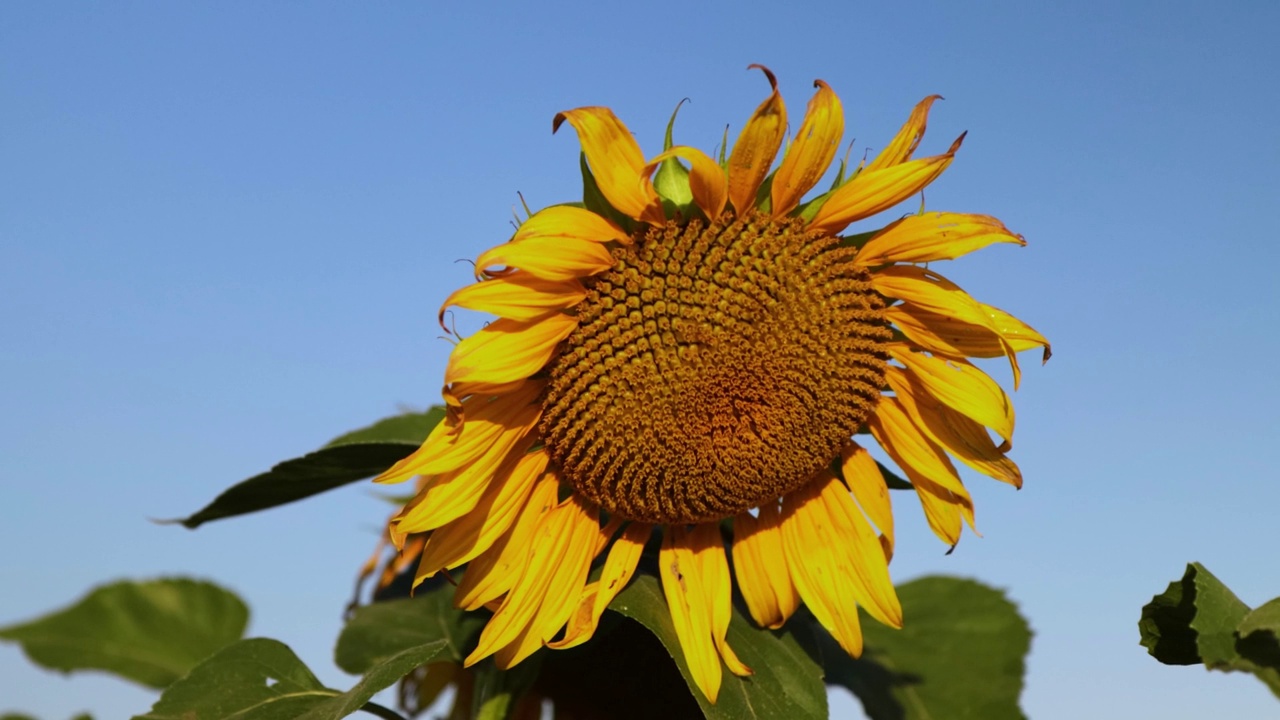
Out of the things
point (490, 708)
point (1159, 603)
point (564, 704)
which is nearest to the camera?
point (1159, 603)

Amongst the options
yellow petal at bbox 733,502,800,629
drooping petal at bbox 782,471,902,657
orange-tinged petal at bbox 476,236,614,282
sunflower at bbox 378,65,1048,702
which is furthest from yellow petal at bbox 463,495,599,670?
orange-tinged petal at bbox 476,236,614,282

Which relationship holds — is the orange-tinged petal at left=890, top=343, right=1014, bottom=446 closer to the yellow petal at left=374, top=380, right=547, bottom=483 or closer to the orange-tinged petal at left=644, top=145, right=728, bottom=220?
the orange-tinged petal at left=644, top=145, right=728, bottom=220

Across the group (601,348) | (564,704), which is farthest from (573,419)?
(564,704)

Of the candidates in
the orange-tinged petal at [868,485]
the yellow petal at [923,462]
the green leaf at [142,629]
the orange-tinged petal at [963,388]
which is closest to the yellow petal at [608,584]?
the orange-tinged petal at [868,485]

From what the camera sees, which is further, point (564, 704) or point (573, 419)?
point (564, 704)

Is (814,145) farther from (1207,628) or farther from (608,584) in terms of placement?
(1207,628)

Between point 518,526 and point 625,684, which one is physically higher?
point 518,526

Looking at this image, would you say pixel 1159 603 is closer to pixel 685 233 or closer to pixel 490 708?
pixel 685 233
